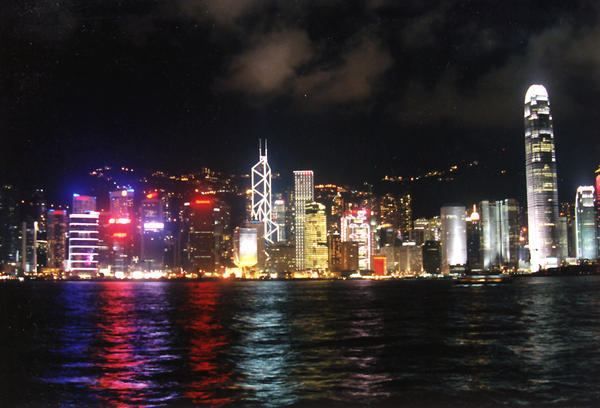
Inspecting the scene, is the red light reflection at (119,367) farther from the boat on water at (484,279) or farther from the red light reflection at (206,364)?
the boat on water at (484,279)

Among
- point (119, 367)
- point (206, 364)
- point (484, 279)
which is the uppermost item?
point (119, 367)

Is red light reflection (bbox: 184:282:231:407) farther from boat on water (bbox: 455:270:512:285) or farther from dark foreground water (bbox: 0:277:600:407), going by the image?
boat on water (bbox: 455:270:512:285)

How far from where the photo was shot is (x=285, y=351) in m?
24.5

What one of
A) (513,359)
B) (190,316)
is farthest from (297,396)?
(190,316)

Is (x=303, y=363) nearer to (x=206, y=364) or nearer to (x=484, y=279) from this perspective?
(x=206, y=364)

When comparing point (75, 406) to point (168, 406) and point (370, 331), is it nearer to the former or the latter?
point (168, 406)

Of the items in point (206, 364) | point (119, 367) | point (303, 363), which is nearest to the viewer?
point (119, 367)

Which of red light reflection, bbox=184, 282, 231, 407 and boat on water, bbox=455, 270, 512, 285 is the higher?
red light reflection, bbox=184, 282, 231, 407

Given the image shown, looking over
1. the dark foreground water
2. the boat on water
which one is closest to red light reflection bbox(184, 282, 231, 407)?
the dark foreground water

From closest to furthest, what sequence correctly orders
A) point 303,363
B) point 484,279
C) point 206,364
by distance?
1. point 303,363
2. point 206,364
3. point 484,279

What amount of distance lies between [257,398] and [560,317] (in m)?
33.0

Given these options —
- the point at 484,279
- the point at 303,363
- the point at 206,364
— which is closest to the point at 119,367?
the point at 206,364

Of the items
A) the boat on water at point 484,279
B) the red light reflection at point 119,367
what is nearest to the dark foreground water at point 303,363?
the red light reflection at point 119,367

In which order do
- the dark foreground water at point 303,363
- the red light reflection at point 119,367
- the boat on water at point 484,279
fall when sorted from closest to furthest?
the dark foreground water at point 303,363 → the red light reflection at point 119,367 → the boat on water at point 484,279
